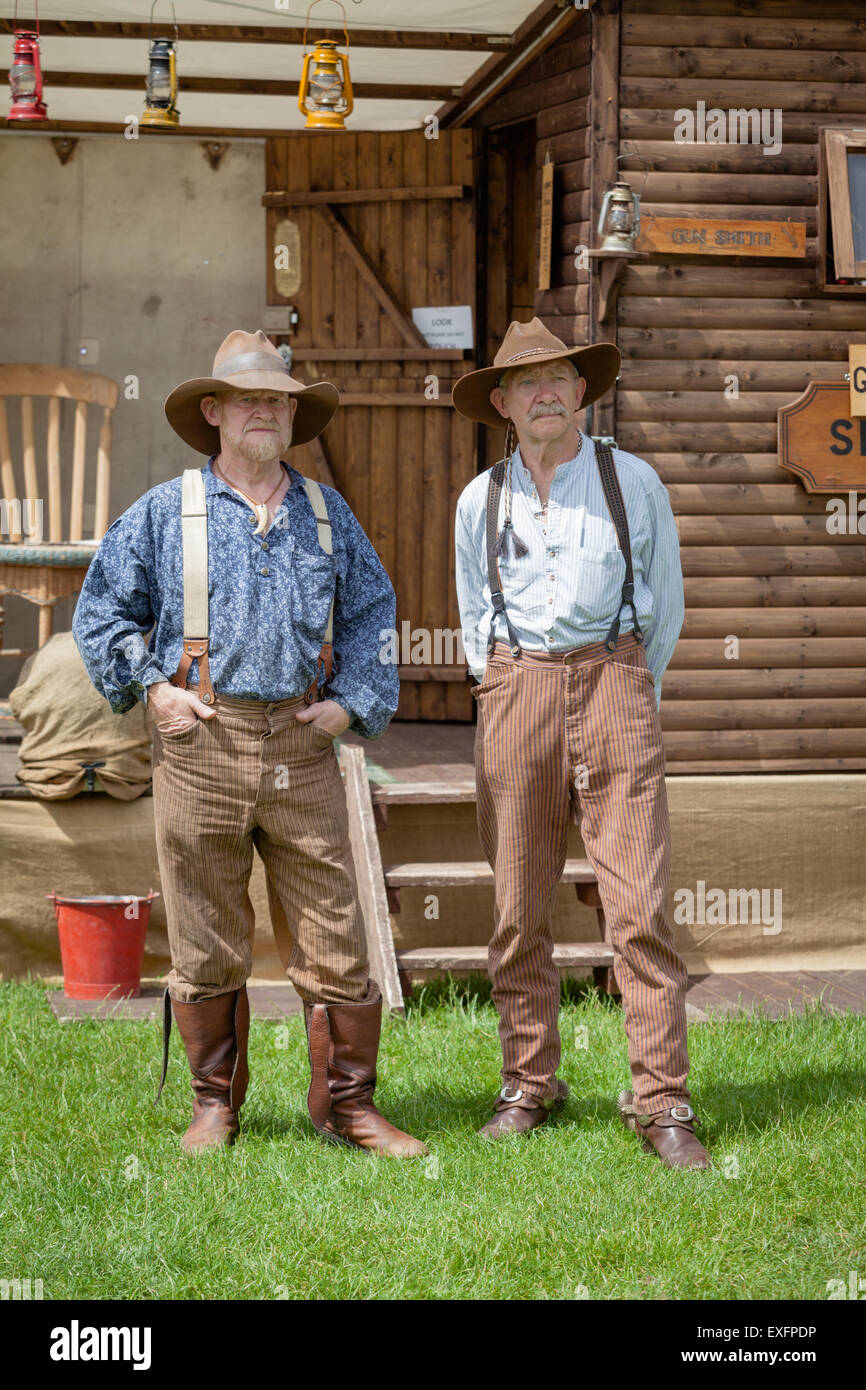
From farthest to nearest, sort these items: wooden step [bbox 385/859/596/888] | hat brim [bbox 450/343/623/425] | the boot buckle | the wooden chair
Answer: the wooden chair → wooden step [bbox 385/859/596/888] → hat brim [bbox 450/343/623/425] → the boot buckle

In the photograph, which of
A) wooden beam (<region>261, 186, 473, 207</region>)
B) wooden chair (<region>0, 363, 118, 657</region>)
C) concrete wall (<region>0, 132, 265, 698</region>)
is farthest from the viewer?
concrete wall (<region>0, 132, 265, 698</region>)

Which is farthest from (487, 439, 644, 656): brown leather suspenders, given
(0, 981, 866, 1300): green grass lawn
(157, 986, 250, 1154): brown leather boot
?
(0, 981, 866, 1300): green grass lawn

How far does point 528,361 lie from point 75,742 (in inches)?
109

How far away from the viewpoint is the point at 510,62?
7.08m

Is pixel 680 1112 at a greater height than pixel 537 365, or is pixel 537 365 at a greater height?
pixel 537 365

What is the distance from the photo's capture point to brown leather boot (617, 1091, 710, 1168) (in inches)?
156

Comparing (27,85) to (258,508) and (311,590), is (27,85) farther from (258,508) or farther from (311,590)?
(311,590)

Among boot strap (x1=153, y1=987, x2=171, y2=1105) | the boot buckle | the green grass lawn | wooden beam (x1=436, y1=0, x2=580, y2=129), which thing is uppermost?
wooden beam (x1=436, y1=0, x2=580, y2=129)

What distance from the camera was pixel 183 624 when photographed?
3.93 meters

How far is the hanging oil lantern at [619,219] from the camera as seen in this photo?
6.02 m

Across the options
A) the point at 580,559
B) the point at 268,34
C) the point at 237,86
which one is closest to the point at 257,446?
the point at 580,559

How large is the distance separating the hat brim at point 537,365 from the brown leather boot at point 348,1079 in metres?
1.75

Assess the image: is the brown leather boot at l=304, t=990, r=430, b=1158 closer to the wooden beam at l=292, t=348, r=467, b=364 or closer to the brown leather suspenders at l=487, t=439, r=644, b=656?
the brown leather suspenders at l=487, t=439, r=644, b=656
